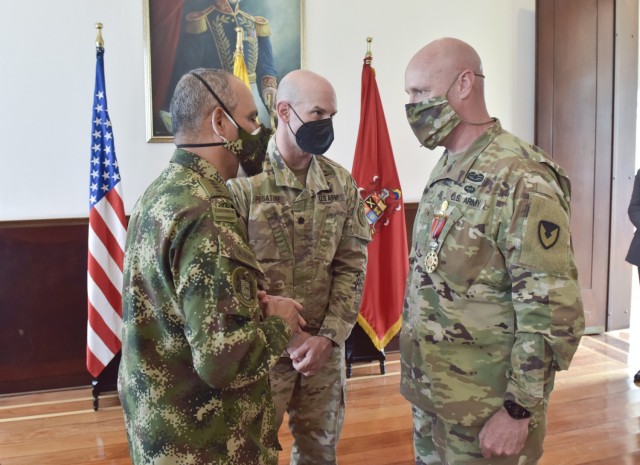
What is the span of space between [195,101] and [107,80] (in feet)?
8.02

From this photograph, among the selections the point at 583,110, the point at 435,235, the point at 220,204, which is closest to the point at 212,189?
the point at 220,204

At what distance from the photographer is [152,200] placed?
107 cm

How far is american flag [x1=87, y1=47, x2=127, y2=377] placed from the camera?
115 inches

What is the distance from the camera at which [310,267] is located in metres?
1.72

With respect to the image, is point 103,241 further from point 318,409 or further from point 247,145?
point 247,145

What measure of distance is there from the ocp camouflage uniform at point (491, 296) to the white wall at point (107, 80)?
2381 millimetres

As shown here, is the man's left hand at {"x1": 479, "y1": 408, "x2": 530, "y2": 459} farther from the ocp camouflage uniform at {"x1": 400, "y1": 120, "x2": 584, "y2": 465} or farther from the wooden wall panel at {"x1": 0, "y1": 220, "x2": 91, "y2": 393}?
the wooden wall panel at {"x1": 0, "y1": 220, "x2": 91, "y2": 393}

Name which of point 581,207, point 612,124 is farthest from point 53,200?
point 612,124

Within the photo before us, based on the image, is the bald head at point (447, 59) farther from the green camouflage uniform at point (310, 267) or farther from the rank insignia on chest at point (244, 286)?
the rank insignia on chest at point (244, 286)

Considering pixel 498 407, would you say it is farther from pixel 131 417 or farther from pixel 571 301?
pixel 131 417

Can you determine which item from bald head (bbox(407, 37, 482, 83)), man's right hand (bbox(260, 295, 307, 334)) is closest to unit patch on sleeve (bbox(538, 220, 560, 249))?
bald head (bbox(407, 37, 482, 83))

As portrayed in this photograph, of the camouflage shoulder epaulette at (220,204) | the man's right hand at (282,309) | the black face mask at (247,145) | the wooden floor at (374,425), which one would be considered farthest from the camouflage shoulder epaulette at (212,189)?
the wooden floor at (374,425)

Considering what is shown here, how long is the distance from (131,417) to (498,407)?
2.98 ft

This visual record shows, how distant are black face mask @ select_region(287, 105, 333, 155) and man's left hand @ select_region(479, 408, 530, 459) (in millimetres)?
971
